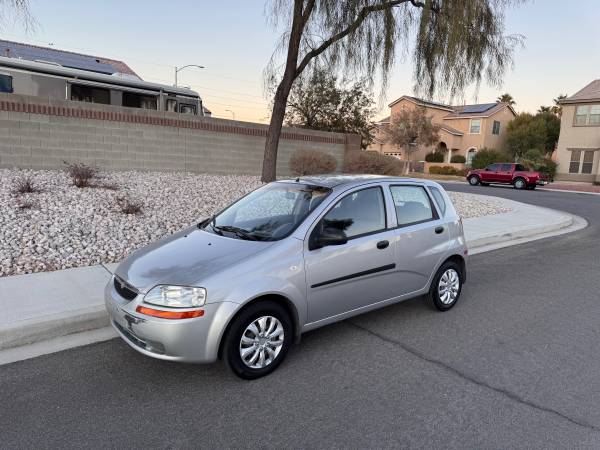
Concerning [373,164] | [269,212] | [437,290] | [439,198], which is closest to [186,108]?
[373,164]

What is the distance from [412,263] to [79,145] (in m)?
10.8

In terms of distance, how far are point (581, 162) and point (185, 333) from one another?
41134 mm

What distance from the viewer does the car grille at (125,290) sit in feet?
11.5

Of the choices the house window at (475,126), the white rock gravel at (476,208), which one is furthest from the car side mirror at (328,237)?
the house window at (475,126)

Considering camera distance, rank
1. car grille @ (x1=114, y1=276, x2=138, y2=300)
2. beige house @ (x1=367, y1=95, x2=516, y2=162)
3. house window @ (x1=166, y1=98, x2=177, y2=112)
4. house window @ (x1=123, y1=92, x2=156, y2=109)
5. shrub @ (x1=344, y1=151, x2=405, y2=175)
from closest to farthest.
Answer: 1. car grille @ (x1=114, y1=276, x2=138, y2=300)
2. house window @ (x1=123, y1=92, x2=156, y2=109)
3. house window @ (x1=166, y1=98, x2=177, y2=112)
4. shrub @ (x1=344, y1=151, x2=405, y2=175)
5. beige house @ (x1=367, y1=95, x2=516, y2=162)

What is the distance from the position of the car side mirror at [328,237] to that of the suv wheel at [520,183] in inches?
1109

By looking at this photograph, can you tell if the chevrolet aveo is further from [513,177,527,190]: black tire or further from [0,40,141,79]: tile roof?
[513,177,527,190]: black tire

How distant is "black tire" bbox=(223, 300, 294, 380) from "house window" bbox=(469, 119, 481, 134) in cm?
4716

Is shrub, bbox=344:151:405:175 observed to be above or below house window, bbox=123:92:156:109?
below

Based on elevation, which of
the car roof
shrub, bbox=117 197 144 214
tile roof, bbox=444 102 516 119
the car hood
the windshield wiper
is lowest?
shrub, bbox=117 197 144 214

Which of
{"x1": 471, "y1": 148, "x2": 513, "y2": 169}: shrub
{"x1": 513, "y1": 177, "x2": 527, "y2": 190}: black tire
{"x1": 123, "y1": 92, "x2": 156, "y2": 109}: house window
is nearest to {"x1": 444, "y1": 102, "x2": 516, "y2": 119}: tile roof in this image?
{"x1": 471, "y1": 148, "x2": 513, "y2": 169}: shrub

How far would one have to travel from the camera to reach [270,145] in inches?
508

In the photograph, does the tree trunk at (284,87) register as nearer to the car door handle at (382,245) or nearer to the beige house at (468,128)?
the car door handle at (382,245)

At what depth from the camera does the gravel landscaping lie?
6055mm
